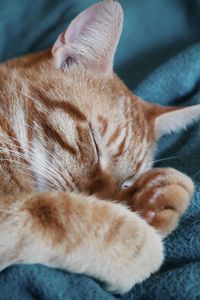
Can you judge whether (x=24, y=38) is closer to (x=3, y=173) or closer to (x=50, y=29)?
(x=50, y=29)

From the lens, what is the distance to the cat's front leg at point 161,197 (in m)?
1.13

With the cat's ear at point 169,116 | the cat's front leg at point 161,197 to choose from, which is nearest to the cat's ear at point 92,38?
the cat's ear at point 169,116

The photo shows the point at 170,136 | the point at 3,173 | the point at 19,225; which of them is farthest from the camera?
the point at 170,136

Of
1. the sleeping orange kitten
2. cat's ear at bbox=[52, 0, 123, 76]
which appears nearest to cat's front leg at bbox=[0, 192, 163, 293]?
the sleeping orange kitten

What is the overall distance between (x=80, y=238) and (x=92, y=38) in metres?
0.52

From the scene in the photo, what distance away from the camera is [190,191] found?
1.22m

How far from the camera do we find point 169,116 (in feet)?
4.79

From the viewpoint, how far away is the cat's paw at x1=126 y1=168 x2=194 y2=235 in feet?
3.72

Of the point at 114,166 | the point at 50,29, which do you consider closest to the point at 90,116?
the point at 114,166

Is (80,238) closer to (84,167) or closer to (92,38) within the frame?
A: (84,167)

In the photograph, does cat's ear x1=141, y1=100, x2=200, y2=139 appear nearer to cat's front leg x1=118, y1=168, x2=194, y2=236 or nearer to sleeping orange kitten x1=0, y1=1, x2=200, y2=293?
sleeping orange kitten x1=0, y1=1, x2=200, y2=293

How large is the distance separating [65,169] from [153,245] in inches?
9.8

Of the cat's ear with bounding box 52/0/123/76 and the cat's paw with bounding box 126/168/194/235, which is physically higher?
the cat's ear with bounding box 52/0/123/76

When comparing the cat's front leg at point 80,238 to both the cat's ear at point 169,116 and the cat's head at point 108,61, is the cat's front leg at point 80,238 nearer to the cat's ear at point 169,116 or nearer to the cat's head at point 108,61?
the cat's head at point 108,61
